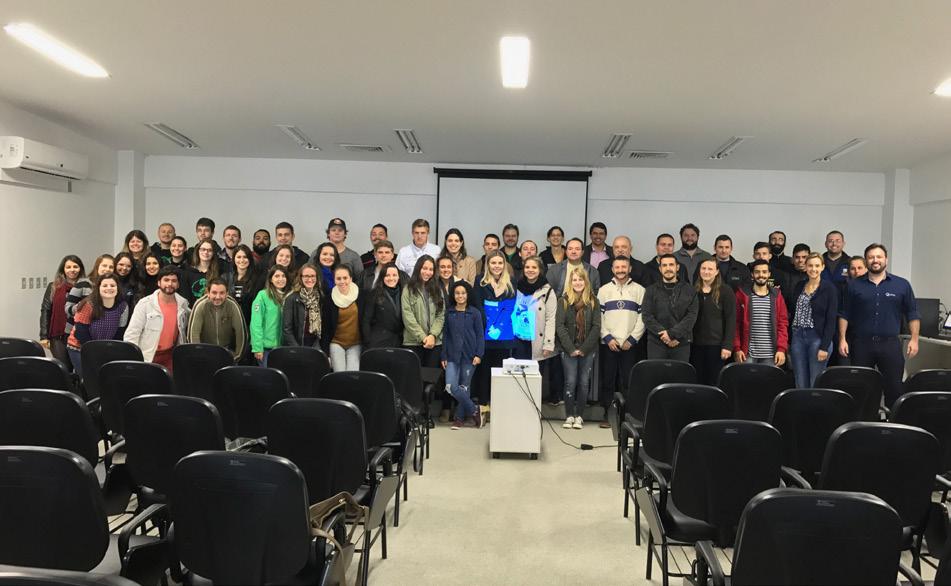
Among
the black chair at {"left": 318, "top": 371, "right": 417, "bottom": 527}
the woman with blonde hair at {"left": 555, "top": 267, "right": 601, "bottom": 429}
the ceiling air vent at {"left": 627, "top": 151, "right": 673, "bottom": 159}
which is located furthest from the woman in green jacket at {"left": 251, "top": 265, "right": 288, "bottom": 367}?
the ceiling air vent at {"left": 627, "top": 151, "right": 673, "bottom": 159}

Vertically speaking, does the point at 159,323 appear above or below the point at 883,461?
above

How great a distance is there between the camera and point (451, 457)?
208 inches

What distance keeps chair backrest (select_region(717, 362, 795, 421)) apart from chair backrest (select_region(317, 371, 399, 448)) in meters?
2.17

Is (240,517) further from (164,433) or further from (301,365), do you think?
(301,365)

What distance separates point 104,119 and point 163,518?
5.94m

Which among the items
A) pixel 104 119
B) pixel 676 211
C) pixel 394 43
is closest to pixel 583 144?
pixel 676 211

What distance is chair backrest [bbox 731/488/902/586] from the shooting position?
1870 mm

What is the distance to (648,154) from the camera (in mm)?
8656

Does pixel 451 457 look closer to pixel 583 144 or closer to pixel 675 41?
pixel 675 41

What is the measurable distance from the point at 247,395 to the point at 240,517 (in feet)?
5.61

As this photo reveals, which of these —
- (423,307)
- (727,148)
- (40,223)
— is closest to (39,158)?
(40,223)

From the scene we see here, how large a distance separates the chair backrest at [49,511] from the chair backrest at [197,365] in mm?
2501

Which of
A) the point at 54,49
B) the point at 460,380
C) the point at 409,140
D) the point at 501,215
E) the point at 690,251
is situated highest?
the point at 409,140

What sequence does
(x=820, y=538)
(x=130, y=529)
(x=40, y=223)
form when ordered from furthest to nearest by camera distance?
(x=40, y=223) < (x=130, y=529) < (x=820, y=538)
